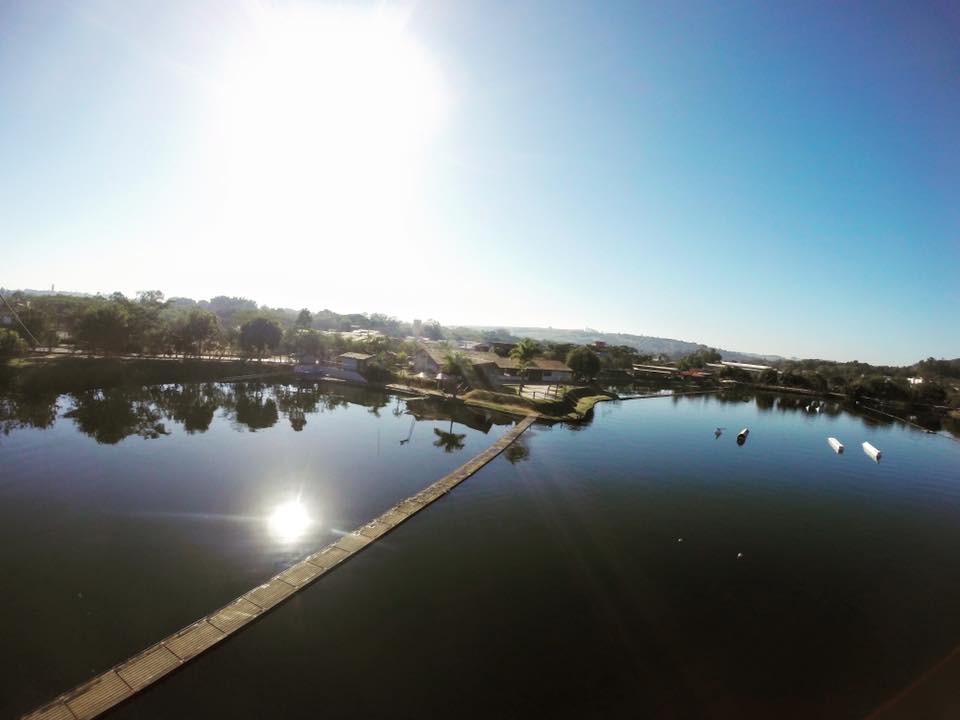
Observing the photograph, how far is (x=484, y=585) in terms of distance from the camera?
1308 centimetres

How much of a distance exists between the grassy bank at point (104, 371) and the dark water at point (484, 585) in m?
17.6

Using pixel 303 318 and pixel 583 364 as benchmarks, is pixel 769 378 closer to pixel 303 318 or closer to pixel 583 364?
pixel 583 364

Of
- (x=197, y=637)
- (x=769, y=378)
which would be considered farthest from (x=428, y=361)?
(x=769, y=378)

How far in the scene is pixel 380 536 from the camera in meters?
15.3

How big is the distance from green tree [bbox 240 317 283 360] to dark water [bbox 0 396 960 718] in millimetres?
31449

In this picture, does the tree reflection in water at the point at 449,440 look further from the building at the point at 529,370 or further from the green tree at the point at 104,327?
the green tree at the point at 104,327

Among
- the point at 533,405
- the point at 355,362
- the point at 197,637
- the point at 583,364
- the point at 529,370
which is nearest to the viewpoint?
the point at 197,637

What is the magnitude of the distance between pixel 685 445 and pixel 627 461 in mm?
9689

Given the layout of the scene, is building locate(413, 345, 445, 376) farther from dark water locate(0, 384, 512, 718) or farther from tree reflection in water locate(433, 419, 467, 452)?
tree reflection in water locate(433, 419, 467, 452)

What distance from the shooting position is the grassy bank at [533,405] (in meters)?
40.8

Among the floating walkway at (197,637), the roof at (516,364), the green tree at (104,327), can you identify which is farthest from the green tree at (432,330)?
the floating walkway at (197,637)

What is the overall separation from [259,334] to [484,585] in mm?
A: 53224

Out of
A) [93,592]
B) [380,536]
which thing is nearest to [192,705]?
[93,592]

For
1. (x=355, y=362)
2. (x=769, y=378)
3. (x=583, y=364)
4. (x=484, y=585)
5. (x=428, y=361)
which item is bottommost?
(x=484, y=585)
